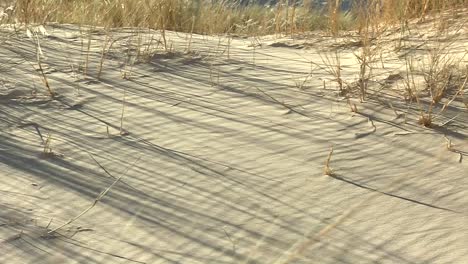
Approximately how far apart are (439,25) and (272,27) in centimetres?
190

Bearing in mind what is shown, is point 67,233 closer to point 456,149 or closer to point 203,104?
point 203,104

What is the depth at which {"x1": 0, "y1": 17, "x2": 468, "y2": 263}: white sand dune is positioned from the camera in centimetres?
235

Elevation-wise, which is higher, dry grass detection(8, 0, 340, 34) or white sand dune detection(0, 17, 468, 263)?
dry grass detection(8, 0, 340, 34)

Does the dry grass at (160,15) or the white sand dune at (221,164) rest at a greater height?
the dry grass at (160,15)

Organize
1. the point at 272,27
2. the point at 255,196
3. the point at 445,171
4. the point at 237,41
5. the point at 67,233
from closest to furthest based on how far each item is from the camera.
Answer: the point at 67,233, the point at 255,196, the point at 445,171, the point at 237,41, the point at 272,27

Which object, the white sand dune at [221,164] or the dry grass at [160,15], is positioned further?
the dry grass at [160,15]

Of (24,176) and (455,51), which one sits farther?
(455,51)

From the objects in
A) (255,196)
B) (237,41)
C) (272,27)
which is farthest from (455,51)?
(272,27)

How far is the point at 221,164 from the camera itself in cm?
287

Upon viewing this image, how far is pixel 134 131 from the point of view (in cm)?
314

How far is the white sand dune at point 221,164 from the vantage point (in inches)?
92.7

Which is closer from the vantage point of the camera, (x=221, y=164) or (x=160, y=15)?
(x=221, y=164)

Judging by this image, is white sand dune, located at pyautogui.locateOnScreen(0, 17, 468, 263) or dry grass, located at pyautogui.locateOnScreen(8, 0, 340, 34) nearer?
white sand dune, located at pyautogui.locateOnScreen(0, 17, 468, 263)

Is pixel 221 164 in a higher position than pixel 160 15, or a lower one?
lower
